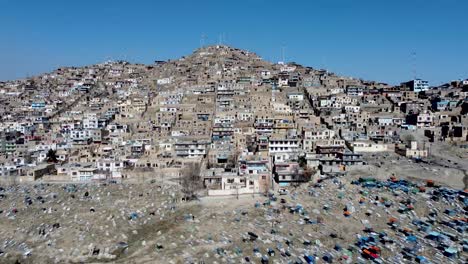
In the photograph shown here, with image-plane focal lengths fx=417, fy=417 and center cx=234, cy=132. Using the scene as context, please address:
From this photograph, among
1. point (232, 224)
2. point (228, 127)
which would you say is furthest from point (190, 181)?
point (228, 127)

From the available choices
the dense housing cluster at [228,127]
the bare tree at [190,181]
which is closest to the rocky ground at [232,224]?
the bare tree at [190,181]

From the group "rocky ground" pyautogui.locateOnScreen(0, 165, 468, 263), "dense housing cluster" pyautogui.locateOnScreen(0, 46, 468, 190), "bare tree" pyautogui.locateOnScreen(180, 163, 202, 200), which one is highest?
"dense housing cluster" pyautogui.locateOnScreen(0, 46, 468, 190)

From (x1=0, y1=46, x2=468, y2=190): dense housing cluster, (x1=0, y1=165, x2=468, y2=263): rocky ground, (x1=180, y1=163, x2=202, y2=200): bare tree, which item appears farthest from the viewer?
(x1=0, y1=46, x2=468, y2=190): dense housing cluster

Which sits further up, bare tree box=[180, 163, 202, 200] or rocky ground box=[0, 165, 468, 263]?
bare tree box=[180, 163, 202, 200]

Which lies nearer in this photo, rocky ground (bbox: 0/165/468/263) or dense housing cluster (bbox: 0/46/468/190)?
rocky ground (bbox: 0/165/468/263)

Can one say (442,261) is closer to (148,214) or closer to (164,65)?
(148,214)

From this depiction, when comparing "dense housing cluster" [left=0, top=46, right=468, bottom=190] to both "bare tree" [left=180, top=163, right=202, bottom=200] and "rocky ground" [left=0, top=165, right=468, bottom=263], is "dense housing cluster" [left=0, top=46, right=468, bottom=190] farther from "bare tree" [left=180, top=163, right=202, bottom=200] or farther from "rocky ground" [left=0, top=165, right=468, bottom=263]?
"rocky ground" [left=0, top=165, right=468, bottom=263]

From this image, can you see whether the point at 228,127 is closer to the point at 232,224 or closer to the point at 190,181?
the point at 190,181

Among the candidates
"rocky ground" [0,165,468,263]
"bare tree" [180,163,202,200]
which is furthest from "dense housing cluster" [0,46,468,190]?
"rocky ground" [0,165,468,263]

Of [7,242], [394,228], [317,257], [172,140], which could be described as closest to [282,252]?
[317,257]
